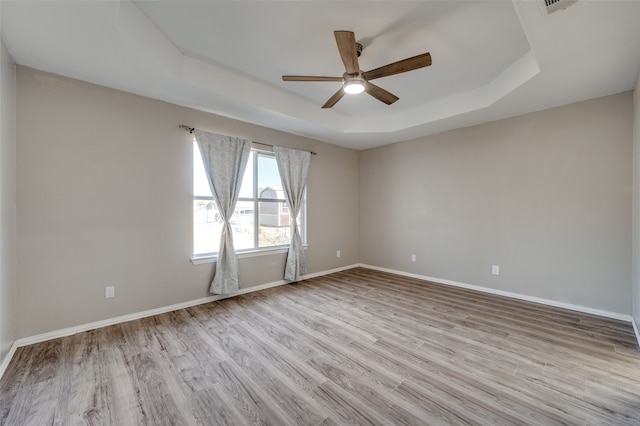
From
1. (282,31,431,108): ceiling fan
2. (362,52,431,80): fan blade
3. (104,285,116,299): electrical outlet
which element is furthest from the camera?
(104,285,116,299): electrical outlet

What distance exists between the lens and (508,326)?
2.76m

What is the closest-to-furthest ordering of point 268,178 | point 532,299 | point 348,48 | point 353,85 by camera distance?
point 348,48 → point 353,85 → point 532,299 → point 268,178

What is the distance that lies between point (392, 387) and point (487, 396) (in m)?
0.61

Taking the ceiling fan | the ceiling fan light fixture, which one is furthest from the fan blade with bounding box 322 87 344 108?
the ceiling fan light fixture

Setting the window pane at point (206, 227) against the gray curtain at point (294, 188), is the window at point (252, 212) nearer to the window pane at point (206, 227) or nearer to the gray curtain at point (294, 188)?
the window pane at point (206, 227)

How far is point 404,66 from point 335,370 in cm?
252

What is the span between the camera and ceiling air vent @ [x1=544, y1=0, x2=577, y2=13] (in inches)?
64.8

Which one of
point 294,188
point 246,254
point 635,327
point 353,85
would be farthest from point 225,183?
point 635,327

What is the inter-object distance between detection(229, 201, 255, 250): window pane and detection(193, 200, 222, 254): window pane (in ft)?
0.77

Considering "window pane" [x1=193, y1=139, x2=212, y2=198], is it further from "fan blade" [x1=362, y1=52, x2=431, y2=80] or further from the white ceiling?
"fan blade" [x1=362, y1=52, x2=431, y2=80]

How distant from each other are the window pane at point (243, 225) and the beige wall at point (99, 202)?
0.59 meters

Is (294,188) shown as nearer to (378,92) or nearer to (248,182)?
(248,182)

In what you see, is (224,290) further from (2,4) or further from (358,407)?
(2,4)

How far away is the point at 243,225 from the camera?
12.9 ft
